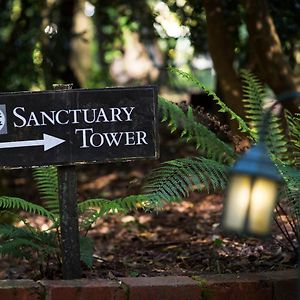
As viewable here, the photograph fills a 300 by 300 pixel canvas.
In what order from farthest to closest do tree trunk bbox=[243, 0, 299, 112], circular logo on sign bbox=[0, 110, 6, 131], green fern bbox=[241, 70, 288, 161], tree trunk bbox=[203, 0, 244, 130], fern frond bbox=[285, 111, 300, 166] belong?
tree trunk bbox=[203, 0, 244, 130] → tree trunk bbox=[243, 0, 299, 112] → green fern bbox=[241, 70, 288, 161] → fern frond bbox=[285, 111, 300, 166] → circular logo on sign bbox=[0, 110, 6, 131]

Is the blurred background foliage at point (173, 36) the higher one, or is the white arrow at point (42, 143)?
the blurred background foliage at point (173, 36)

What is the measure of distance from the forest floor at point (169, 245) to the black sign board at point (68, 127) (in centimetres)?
75

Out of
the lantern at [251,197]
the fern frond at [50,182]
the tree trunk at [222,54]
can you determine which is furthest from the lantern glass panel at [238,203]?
the tree trunk at [222,54]

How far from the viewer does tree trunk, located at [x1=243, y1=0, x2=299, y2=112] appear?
6.06 meters

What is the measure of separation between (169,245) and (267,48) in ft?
6.72

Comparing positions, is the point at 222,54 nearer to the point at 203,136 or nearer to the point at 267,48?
the point at 267,48

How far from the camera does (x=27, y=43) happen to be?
8.19 meters

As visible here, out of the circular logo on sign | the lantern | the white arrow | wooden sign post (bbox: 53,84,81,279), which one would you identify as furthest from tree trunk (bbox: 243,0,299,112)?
the lantern

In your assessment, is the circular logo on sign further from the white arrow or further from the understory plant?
the understory plant

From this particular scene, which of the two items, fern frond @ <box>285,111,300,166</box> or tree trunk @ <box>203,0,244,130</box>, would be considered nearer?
fern frond @ <box>285,111,300,166</box>

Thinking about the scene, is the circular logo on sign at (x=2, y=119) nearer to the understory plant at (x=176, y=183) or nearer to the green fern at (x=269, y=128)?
the understory plant at (x=176, y=183)

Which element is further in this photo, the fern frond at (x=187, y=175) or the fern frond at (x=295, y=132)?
the fern frond at (x=295, y=132)

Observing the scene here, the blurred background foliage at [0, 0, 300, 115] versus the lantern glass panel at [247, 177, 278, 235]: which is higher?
the blurred background foliage at [0, 0, 300, 115]

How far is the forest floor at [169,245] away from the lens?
14.3 feet
